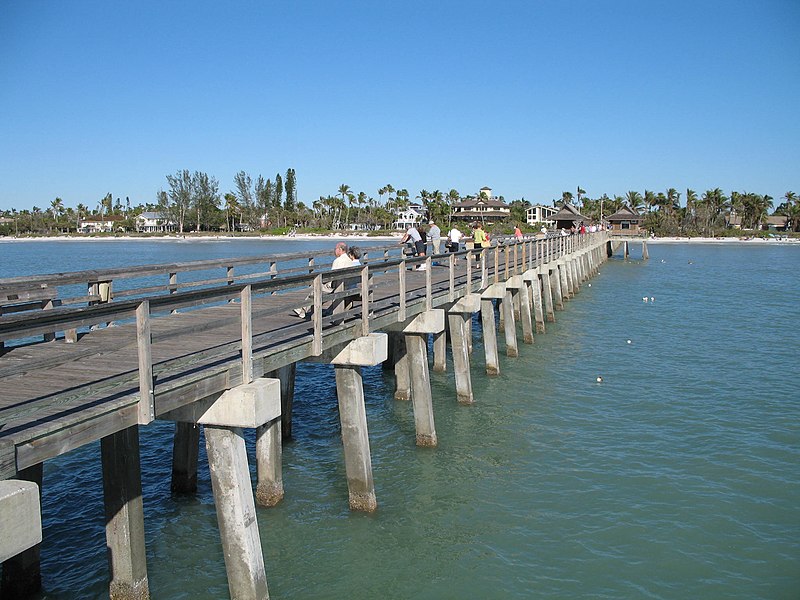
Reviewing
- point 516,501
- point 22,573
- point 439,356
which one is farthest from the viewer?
point 439,356

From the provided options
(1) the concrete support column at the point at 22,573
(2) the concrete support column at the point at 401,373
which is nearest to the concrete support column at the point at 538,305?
(2) the concrete support column at the point at 401,373

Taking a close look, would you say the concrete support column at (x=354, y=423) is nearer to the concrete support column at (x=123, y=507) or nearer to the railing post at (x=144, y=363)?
the concrete support column at (x=123, y=507)

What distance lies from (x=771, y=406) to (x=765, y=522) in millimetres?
6569

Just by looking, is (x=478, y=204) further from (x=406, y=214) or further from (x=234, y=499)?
(x=234, y=499)

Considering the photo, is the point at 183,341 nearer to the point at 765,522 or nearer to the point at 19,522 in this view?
the point at 19,522

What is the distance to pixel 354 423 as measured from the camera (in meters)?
9.45

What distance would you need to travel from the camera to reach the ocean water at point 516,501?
341 inches

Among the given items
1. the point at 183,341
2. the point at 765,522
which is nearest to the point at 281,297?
the point at 183,341

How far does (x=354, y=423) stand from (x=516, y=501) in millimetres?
3046

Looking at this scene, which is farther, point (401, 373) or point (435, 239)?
point (435, 239)

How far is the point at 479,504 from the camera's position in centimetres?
1070

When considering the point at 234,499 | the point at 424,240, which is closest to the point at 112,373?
the point at 234,499

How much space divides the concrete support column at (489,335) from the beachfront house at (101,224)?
16097cm

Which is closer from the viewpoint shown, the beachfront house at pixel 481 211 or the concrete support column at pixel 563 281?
the concrete support column at pixel 563 281
